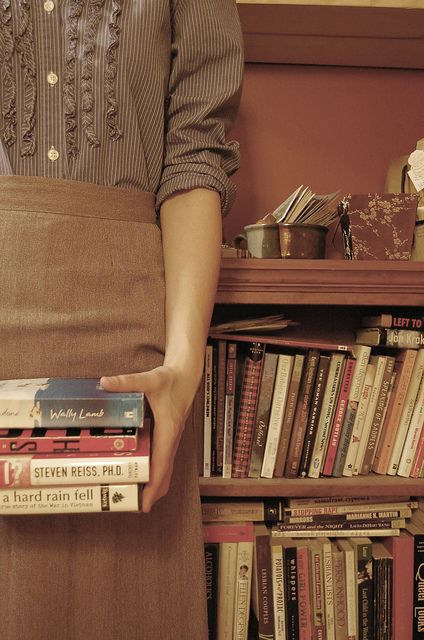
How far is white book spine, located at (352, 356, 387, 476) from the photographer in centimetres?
98

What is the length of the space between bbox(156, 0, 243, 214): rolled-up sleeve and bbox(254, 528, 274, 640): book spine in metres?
0.64

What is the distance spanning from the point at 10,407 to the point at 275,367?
577mm

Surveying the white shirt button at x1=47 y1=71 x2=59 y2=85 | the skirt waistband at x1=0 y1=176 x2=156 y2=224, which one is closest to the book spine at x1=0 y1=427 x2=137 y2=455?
the skirt waistband at x1=0 y1=176 x2=156 y2=224

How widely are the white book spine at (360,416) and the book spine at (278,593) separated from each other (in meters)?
0.21

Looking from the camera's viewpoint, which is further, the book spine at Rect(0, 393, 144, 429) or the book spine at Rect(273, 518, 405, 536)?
the book spine at Rect(273, 518, 405, 536)

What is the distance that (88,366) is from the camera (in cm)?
62

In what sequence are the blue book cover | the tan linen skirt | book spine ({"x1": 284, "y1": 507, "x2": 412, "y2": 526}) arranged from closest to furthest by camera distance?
the blue book cover → the tan linen skirt → book spine ({"x1": 284, "y1": 507, "x2": 412, "y2": 526})

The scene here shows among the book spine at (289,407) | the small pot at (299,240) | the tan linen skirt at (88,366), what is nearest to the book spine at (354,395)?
the book spine at (289,407)

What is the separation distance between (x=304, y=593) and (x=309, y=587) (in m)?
0.01

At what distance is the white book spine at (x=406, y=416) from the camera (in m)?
0.98

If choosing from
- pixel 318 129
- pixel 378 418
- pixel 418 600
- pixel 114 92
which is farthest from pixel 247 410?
pixel 318 129

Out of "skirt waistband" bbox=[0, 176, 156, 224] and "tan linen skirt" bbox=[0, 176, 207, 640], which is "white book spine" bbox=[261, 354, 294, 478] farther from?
"skirt waistband" bbox=[0, 176, 156, 224]

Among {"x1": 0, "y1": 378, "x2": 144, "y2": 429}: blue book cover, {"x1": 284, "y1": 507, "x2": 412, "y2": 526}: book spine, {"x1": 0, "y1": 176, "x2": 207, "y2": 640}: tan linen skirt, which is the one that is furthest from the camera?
{"x1": 284, "y1": 507, "x2": 412, "y2": 526}: book spine

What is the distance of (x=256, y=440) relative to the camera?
96 centimetres
